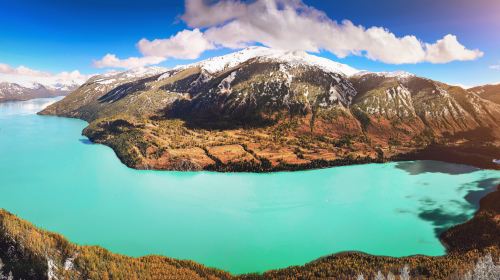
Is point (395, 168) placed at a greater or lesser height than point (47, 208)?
greater

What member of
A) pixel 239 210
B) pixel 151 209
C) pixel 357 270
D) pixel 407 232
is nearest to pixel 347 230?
pixel 407 232

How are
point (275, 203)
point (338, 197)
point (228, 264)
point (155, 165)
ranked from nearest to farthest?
1. point (228, 264)
2. point (275, 203)
3. point (338, 197)
4. point (155, 165)

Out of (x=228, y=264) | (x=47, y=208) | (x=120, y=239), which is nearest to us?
(x=228, y=264)

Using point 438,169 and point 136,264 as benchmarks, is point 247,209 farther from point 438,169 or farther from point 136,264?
point 438,169

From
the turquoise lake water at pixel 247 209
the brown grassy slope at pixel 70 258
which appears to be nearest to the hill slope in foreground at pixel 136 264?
the brown grassy slope at pixel 70 258

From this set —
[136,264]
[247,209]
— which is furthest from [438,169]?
[136,264]

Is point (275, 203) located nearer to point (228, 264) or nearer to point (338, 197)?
point (338, 197)
